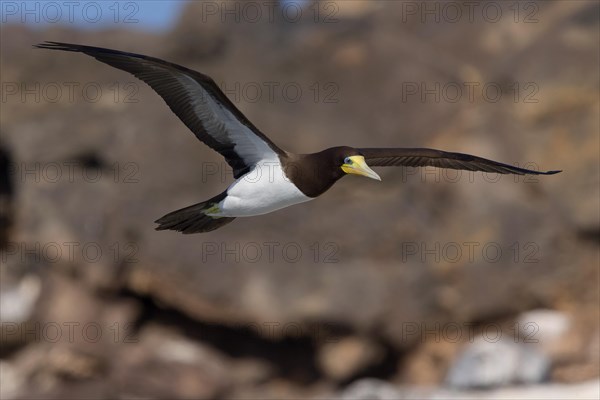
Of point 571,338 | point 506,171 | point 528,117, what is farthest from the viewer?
point 528,117

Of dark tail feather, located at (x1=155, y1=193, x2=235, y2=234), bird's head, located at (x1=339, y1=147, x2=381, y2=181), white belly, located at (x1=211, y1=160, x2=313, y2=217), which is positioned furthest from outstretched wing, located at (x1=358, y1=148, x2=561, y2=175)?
dark tail feather, located at (x1=155, y1=193, x2=235, y2=234)

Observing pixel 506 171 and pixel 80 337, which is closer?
pixel 506 171

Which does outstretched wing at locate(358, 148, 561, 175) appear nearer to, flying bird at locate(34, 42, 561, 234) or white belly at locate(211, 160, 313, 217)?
flying bird at locate(34, 42, 561, 234)

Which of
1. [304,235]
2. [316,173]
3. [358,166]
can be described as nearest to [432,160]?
[358,166]

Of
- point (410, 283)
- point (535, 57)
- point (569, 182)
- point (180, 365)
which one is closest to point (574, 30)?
point (535, 57)

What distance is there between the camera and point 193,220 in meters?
9.15

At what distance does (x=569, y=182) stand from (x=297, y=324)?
4639mm

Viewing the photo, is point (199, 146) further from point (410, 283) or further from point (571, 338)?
point (571, 338)

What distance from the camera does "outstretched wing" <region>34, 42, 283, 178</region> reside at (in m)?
7.96

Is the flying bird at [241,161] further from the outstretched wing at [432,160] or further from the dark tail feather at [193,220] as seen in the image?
Result: the outstretched wing at [432,160]

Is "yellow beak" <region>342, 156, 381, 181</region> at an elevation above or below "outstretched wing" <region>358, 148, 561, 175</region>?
above

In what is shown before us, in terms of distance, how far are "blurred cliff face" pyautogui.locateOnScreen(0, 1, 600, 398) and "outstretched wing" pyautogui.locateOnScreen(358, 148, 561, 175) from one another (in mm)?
7078

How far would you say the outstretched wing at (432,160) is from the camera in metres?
9.59

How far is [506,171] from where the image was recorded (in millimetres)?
9773
